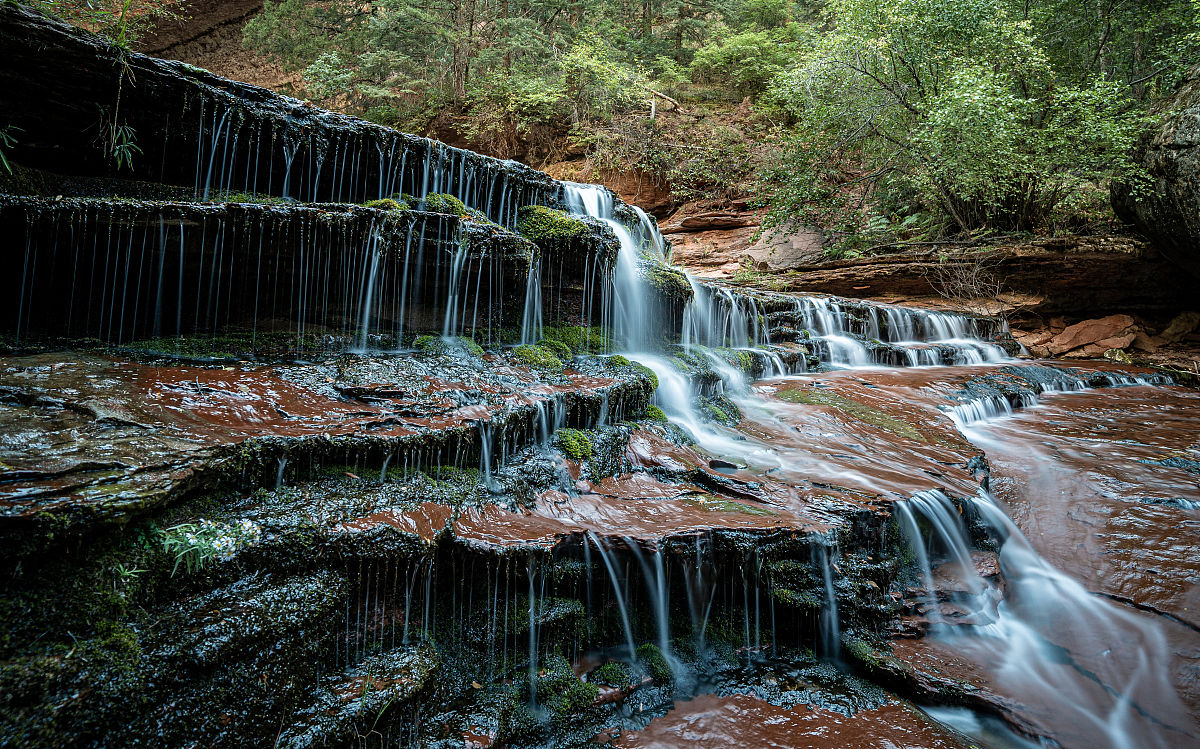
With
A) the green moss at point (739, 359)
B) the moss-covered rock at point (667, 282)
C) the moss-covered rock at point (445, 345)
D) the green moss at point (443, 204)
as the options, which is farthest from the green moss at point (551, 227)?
the green moss at point (739, 359)

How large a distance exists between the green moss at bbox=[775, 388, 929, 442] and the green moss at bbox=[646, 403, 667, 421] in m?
2.28

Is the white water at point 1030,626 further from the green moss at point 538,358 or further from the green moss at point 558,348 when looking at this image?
the green moss at point 538,358

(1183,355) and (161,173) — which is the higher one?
(161,173)

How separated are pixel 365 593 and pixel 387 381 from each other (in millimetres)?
2164

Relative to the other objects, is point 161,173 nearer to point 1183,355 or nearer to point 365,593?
point 365,593

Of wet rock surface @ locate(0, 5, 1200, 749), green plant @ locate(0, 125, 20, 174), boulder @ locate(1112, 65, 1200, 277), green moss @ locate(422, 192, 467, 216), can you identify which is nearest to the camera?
wet rock surface @ locate(0, 5, 1200, 749)

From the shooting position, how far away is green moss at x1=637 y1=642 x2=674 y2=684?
10.6ft

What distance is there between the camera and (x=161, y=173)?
598 cm

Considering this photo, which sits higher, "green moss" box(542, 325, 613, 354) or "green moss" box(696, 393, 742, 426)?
"green moss" box(542, 325, 613, 354)

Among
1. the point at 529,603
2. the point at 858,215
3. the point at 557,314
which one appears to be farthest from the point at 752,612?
the point at 858,215

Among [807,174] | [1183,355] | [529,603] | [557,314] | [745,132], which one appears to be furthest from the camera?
[745,132]

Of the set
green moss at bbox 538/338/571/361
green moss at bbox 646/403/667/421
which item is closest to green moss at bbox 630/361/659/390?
green moss at bbox 646/403/667/421

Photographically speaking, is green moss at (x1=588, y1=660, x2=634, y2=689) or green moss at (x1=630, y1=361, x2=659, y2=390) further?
green moss at (x1=630, y1=361, x2=659, y2=390)

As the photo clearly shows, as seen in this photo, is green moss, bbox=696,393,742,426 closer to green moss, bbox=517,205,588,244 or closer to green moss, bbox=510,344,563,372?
green moss, bbox=510,344,563,372
